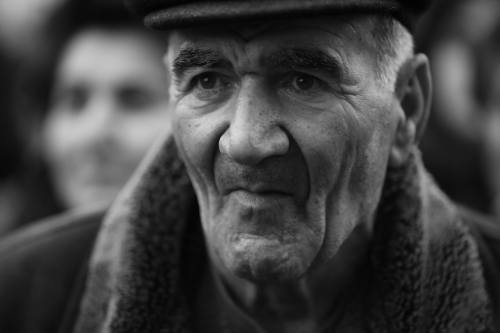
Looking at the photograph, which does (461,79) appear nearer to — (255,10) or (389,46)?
(389,46)

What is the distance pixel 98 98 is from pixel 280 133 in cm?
285

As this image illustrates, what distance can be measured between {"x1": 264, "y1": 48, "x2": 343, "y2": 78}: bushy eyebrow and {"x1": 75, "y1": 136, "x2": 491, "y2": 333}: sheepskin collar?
23.1 inches

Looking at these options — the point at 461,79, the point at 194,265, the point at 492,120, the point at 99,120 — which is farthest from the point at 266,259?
the point at 461,79

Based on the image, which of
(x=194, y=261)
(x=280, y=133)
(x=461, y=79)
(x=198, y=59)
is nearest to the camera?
(x=280, y=133)

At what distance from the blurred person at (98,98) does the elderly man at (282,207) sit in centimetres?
193

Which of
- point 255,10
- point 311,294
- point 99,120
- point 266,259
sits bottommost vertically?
point 99,120

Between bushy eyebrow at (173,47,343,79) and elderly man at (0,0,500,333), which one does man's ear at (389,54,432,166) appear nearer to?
elderly man at (0,0,500,333)

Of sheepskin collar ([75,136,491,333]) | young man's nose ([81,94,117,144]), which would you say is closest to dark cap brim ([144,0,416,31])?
sheepskin collar ([75,136,491,333])

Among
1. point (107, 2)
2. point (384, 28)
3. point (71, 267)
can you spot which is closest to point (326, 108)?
point (384, 28)

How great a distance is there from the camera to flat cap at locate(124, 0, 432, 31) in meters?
2.77

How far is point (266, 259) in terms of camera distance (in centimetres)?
291

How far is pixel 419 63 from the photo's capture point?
3.28 meters

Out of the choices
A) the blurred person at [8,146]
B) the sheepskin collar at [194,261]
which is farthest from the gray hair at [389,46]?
the blurred person at [8,146]

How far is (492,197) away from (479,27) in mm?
1140
